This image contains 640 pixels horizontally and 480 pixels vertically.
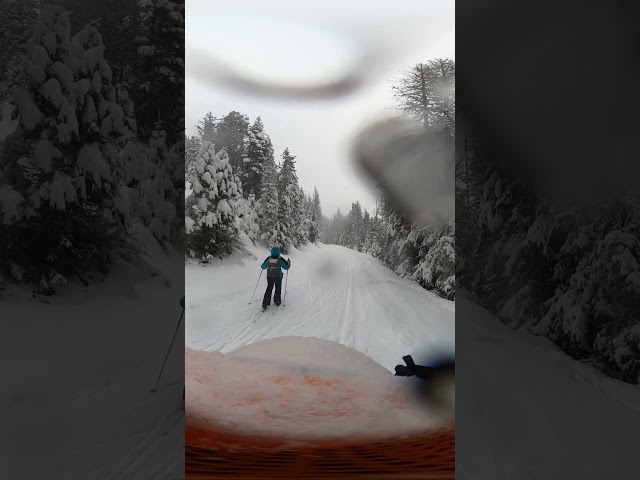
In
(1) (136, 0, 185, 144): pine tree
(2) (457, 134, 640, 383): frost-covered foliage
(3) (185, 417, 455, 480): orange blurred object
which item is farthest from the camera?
(2) (457, 134, 640, 383): frost-covered foliage

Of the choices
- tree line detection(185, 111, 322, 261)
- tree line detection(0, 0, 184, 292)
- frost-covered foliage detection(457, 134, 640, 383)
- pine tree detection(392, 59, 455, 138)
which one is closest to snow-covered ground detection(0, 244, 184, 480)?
Answer: tree line detection(0, 0, 184, 292)

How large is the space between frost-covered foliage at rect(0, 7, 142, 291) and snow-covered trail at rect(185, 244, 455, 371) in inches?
21.9

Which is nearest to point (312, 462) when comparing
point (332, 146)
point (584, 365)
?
point (332, 146)

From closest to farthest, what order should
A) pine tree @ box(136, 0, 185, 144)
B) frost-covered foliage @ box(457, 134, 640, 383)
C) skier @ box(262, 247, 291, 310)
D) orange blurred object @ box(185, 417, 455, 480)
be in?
orange blurred object @ box(185, 417, 455, 480) → skier @ box(262, 247, 291, 310) → pine tree @ box(136, 0, 185, 144) → frost-covered foliage @ box(457, 134, 640, 383)

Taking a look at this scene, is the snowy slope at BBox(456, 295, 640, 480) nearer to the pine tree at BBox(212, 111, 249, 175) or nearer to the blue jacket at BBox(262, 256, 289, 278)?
the blue jacket at BBox(262, 256, 289, 278)

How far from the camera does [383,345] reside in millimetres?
1225

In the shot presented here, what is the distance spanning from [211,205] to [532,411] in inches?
63.0

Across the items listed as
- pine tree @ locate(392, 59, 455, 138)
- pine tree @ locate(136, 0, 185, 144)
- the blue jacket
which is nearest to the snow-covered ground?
the blue jacket

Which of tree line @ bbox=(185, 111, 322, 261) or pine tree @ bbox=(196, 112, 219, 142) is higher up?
pine tree @ bbox=(196, 112, 219, 142)

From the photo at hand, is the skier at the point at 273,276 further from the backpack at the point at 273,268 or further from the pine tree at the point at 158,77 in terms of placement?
the pine tree at the point at 158,77

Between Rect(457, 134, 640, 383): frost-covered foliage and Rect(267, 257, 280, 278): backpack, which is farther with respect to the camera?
Rect(457, 134, 640, 383): frost-covered foliage

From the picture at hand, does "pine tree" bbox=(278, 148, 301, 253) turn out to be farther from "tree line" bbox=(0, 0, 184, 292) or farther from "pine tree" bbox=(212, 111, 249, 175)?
"tree line" bbox=(0, 0, 184, 292)

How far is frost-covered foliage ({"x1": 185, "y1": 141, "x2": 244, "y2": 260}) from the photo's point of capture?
1.20 metres

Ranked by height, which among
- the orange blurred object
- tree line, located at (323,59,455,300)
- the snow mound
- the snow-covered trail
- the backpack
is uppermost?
tree line, located at (323,59,455,300)
